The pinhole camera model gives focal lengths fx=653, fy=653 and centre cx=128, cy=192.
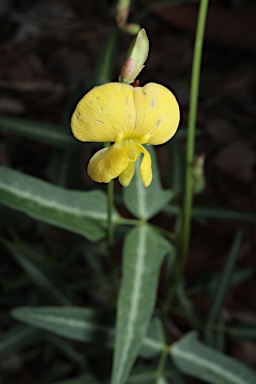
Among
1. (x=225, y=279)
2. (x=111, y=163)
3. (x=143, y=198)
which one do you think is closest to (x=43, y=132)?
(x=143, y=198)

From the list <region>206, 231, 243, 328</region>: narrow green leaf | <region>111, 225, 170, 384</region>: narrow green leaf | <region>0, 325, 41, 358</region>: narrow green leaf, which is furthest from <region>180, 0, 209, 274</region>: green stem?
<region>0, 325, 41, 358</region>: narrow green leaf

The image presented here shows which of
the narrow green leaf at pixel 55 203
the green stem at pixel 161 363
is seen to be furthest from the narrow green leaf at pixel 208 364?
the narrow green leaf at pixel 55 203

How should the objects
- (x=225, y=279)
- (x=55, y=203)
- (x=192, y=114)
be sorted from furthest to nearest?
(x=225, y=279), (x=55, y=203), (x=192, y=114)

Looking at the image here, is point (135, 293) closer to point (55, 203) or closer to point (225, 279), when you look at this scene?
point (55, 203)

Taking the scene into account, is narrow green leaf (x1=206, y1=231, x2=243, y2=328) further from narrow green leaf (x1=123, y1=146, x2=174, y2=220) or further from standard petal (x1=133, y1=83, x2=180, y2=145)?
standard petal (x1=133, y1=83, x2=180, y2=145)

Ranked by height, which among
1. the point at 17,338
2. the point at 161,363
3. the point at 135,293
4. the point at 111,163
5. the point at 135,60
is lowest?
the point at 17,338

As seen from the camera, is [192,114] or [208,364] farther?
[208,364]

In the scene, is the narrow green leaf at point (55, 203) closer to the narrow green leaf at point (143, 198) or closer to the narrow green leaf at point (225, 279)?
the narrow green leaf at point (143, 198)

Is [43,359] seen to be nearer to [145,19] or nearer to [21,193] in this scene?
[21,193]
